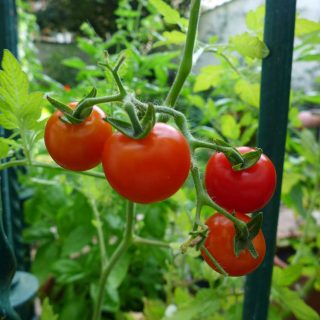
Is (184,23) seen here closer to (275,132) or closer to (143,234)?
(275,132)

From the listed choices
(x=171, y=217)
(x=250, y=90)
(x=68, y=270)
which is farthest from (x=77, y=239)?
(x=250, y=90)

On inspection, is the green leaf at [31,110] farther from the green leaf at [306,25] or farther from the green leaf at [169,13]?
the green leaf at [306,25]

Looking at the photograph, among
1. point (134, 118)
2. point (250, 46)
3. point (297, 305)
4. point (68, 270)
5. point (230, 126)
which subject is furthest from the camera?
point (68, 270)

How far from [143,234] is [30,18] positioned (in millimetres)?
1868

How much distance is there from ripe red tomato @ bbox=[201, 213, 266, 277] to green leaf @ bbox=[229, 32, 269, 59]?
0.17 metres

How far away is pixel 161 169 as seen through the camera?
25 cm

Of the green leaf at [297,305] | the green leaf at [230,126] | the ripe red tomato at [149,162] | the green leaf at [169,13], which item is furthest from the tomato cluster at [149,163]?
the green leaf at [230,126]

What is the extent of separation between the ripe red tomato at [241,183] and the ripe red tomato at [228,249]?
0.02 m

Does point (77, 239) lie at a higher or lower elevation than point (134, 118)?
lower

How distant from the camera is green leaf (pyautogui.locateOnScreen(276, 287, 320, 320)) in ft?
1.67

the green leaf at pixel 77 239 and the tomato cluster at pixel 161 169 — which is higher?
the tomato cluster at pixel 161 169

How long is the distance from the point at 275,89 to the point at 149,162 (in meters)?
0.21

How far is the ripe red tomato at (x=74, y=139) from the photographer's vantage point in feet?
0.92

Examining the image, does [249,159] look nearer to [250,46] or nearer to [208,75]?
[250,46]
